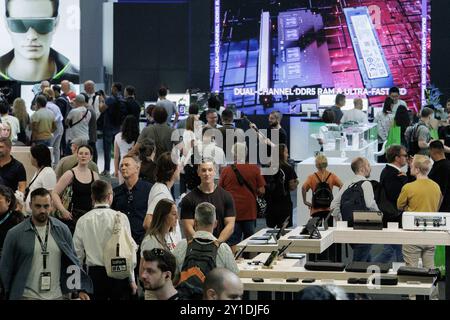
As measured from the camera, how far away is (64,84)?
1727 centimetres

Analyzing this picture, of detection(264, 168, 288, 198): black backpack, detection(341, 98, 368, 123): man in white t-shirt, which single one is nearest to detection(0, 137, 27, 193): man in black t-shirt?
detection(264, 168, 288, 198): black backpack

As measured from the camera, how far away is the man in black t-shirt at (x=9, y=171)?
9311mm

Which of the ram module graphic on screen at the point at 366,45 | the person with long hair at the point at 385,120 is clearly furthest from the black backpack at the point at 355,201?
the ram module graphic on screen at the point at 366,45

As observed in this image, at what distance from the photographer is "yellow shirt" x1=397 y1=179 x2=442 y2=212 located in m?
9.66

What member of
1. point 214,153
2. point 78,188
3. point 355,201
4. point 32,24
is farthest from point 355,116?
point 78,188

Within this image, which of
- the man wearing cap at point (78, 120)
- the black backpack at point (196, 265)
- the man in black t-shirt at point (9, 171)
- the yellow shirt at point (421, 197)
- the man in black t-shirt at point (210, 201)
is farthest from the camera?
the man wearing cap at point (78, 120)

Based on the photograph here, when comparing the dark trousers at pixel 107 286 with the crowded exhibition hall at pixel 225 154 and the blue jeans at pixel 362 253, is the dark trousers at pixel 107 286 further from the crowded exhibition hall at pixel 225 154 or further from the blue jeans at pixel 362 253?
the blue jeans at pixel 362 253

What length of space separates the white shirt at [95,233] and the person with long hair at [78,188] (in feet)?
3.97

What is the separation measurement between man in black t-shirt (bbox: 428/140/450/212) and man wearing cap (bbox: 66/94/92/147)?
598cm

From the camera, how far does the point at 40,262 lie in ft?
21.9

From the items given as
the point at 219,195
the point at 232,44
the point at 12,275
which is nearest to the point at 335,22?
the point at 232,44

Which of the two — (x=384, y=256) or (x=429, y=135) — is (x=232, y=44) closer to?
(x=429, y=135)

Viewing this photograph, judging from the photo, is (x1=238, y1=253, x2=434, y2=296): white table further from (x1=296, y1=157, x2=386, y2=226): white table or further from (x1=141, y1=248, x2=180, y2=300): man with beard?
(x1=296, y1=157, x2=386, y2=226): white table

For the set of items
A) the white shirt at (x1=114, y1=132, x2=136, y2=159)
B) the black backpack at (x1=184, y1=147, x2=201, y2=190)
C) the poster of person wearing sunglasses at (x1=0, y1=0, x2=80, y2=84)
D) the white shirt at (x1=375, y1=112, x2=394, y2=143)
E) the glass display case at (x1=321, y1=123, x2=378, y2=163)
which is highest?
the poster of person wearing sunglasses at (x1=0, y1=0, x2=80, y2=84)
